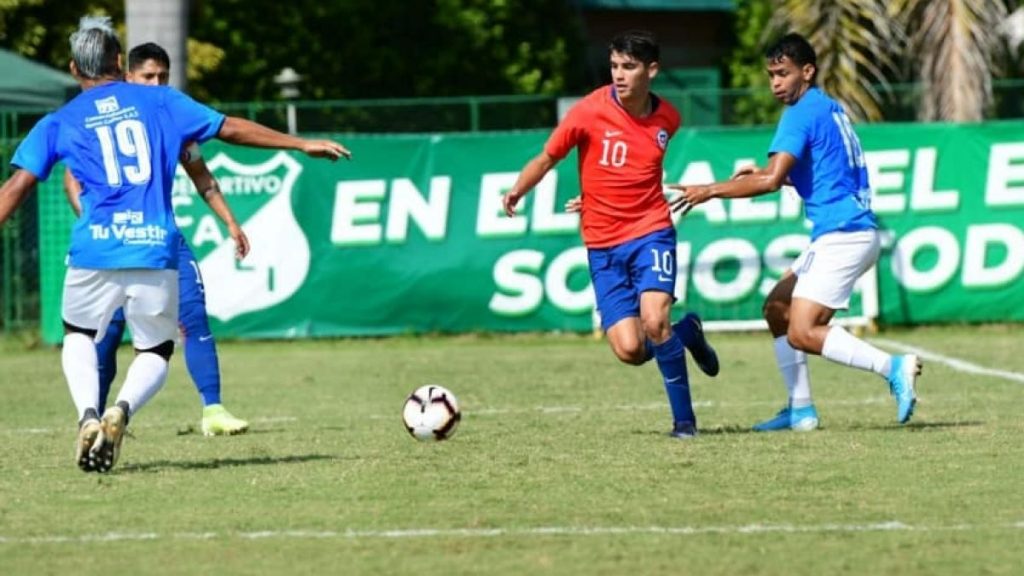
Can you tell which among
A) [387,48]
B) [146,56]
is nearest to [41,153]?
[146,56]

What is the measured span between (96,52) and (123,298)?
1100mm

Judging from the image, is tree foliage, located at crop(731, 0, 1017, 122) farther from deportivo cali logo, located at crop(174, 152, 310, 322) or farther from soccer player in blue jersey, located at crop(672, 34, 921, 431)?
soccer player in blue jersey, located at crop(672, 34, 921, 431)

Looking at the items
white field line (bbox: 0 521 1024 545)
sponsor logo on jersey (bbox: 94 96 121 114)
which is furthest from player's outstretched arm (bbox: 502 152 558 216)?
white field line (bbox: 0 521 1024 545)

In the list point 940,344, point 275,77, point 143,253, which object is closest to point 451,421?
point 143,253

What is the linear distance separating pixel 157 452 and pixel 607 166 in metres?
2.77

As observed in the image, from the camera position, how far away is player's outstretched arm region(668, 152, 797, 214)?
33.9ft

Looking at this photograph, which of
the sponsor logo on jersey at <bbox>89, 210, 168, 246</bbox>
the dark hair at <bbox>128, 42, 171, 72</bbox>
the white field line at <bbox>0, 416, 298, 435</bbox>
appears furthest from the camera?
the white field line at <bbox>0, 416, 298, 435</bbox>

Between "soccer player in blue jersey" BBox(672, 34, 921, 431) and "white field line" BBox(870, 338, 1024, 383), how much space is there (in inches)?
163

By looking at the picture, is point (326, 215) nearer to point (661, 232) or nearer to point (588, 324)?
point (588, 324)

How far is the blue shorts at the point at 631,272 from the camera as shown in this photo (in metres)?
11.0

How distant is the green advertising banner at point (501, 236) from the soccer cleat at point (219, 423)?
8.72m

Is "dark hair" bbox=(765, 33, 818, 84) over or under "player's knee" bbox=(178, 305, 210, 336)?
over

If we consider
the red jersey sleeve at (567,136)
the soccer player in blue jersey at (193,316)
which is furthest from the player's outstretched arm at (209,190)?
the red jersey sleeve at (567,136)

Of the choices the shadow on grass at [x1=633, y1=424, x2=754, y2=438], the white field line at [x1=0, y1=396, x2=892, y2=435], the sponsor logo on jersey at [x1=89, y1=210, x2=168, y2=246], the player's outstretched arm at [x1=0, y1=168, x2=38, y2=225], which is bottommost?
the white field line at [x1=0, y1=396, x2=892, y2=435]
